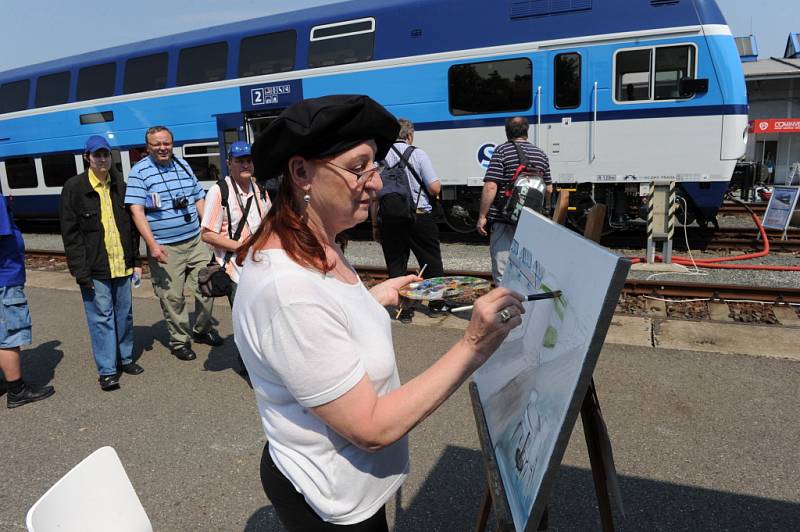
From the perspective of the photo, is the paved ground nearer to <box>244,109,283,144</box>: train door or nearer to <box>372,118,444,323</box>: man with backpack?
<box>372,118,444,323</box>: man with backpack

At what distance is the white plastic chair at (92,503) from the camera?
1401 millimetres

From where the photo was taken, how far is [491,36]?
8.37 metres

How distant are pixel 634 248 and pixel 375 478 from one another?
26.8 feet

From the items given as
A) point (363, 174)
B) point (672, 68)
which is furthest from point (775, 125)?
point (363, 174)

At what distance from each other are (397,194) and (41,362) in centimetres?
351

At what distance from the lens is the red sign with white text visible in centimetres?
2227

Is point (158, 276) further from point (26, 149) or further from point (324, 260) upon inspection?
point (26, 149)

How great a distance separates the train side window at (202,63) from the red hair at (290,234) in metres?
9.88

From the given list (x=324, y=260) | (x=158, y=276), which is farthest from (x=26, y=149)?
(x=324, y=260)

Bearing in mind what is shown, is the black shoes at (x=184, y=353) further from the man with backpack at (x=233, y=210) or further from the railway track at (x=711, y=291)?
the railway track at (x=711, y=291)

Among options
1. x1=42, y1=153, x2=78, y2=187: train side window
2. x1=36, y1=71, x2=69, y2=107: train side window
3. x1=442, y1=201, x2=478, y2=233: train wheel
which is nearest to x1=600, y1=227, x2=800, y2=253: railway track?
x1=442, y1=201, x2=478, y2=233: train wheel

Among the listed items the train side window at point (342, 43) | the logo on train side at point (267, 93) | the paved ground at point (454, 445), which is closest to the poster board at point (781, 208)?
the paved ground at point (454, 445)

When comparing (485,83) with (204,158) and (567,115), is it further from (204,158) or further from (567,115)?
(204,158)

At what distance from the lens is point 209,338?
17.0ft
